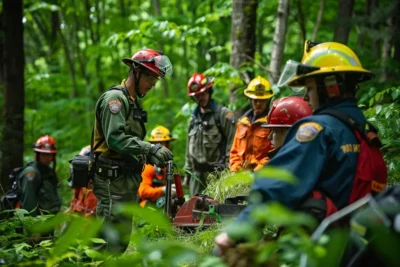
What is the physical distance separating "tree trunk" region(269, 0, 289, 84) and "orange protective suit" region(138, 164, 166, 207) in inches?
104

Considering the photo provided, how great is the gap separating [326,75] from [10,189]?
6.63 metres

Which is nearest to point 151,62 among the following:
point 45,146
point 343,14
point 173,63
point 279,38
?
point 279,38

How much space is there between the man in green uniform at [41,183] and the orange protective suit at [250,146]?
3.05 meters

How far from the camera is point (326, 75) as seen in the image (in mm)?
3398

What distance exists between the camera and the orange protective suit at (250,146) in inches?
288

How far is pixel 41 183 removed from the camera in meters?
8.74

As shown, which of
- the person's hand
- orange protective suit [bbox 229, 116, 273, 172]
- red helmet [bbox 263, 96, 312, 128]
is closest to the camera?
the person's hand

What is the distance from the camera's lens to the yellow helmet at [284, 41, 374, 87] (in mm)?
3371

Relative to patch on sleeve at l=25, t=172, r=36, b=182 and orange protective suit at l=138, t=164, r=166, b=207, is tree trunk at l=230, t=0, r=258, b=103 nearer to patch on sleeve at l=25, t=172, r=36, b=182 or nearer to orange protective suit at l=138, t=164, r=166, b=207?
orange protective suit at l=138, t=164, r=166, b=207

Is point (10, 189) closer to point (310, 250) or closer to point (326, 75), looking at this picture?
point (326, 75)

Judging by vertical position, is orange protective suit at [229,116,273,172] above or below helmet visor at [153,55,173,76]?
below

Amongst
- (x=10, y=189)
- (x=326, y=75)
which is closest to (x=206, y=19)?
(x=10, y=189)

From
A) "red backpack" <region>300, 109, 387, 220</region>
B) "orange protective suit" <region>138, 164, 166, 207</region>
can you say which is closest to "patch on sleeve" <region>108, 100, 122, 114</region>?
"orange protective suit" <region>138, 164, 166, 207</region>

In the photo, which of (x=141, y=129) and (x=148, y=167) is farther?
(x=148, y=167)
